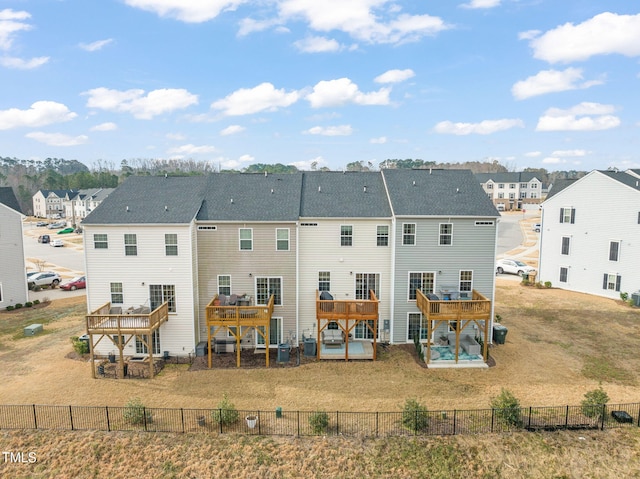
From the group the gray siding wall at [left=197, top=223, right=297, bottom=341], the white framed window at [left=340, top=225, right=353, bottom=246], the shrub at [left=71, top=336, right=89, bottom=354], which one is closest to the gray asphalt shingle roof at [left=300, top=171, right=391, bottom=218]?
the white framed window at [left=340, top=225, right=353, bottom=246]

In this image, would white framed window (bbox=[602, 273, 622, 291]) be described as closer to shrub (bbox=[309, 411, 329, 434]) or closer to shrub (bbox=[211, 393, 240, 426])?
shrub (bbox=[309, 411, 329, 434])

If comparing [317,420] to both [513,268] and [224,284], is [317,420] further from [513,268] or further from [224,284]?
[513,268]

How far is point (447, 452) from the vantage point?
1361 cm

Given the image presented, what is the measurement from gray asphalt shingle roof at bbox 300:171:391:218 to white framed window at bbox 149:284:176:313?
8.00 m

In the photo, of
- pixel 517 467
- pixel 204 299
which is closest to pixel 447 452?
pixel 517 467

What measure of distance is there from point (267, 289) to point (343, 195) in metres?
7.01

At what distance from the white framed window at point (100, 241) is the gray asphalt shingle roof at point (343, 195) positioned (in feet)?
33.9

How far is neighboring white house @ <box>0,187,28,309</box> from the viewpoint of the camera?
30.8m

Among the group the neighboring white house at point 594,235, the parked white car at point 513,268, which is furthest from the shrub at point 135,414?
the parked white car at point 513,268

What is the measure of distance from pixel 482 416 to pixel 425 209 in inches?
426

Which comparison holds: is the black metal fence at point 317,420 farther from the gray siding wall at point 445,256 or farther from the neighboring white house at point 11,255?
the neighboring white house at point 11,255

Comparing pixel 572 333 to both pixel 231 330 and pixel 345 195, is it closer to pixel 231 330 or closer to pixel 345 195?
pixel 345 195

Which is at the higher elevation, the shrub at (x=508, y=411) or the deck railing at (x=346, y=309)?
the deck railing at (x=346, y=309)

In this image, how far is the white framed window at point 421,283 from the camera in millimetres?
22578
